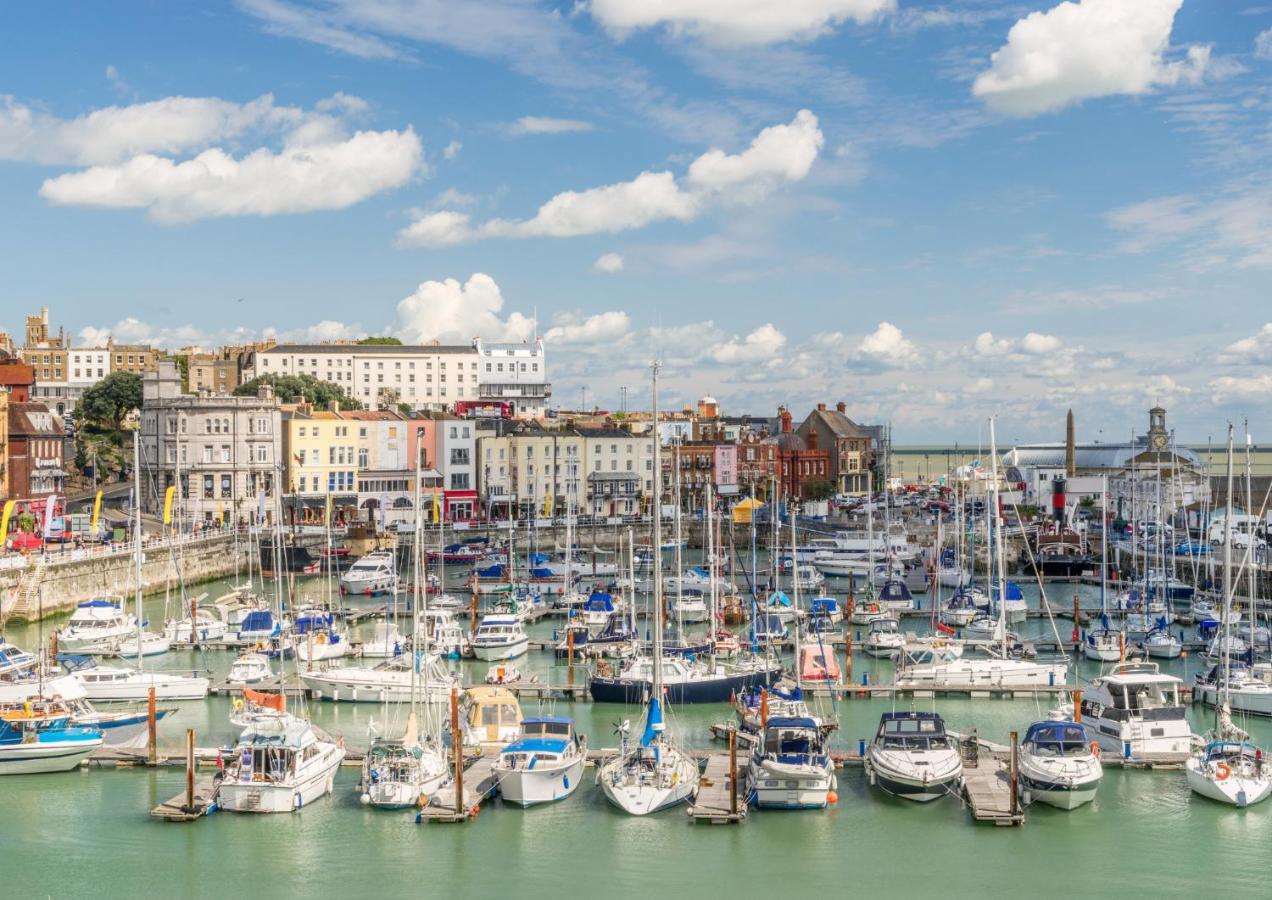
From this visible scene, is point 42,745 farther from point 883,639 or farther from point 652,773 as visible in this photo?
point 883,639

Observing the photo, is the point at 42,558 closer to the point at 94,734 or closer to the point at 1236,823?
the point at 94,734

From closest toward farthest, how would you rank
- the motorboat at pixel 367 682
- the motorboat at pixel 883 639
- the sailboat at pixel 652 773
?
the sailboat at pixel 652 773 → the motorboat at pixel 367 682 → the motorboat at pixel 883 639

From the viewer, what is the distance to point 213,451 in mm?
90688

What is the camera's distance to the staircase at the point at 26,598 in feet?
194

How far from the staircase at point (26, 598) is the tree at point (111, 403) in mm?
69302

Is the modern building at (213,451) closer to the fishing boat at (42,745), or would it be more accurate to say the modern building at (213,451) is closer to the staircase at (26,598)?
the staircase at (26,598)

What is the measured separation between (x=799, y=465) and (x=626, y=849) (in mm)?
103206

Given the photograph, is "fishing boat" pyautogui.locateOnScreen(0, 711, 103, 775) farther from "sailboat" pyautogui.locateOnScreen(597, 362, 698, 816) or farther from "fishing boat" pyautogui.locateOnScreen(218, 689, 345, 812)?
"sailboat" pyautogui.locateOnScreen(597, 362, 698, 816)

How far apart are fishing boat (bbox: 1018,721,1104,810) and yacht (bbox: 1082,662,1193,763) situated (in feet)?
9.84

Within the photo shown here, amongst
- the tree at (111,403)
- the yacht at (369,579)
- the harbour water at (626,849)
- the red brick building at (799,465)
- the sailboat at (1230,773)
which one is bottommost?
the harbour water at (626,849)

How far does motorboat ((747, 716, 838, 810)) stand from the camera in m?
29.5

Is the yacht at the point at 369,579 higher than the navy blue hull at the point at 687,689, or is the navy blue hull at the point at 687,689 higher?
the yacht at the point at 369,579

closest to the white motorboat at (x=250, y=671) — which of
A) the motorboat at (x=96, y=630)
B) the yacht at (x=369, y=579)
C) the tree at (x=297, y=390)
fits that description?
the motorboat at (x=96, y=630)

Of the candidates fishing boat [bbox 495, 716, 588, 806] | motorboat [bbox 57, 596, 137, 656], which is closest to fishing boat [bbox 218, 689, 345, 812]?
fishing boat [bbox 495, 716, 588, 806]
